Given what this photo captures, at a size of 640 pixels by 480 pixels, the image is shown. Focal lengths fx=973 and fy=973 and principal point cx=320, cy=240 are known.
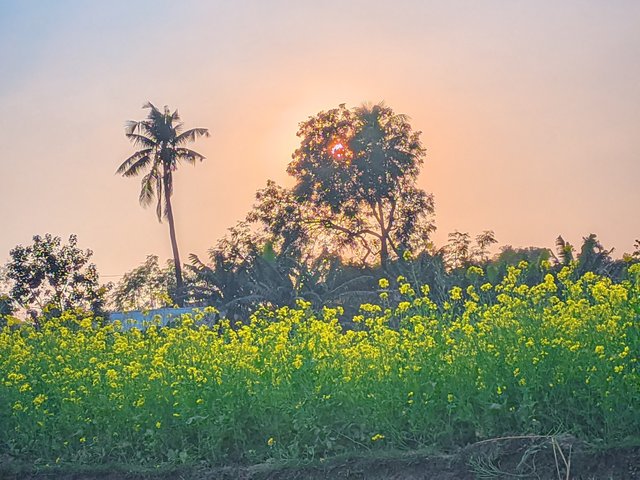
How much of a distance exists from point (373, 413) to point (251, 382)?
1.33 meters

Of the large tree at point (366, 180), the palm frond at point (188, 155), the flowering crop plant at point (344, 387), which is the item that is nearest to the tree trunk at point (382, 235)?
the large tree at point (366, 180)

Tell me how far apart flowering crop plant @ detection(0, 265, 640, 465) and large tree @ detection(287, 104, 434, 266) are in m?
29.2

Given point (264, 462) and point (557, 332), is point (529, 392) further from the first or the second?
point (264, 462)

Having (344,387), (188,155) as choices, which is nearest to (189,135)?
(188,155)

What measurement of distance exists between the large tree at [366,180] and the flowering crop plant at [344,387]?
29249mm

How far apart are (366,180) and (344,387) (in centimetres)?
3182

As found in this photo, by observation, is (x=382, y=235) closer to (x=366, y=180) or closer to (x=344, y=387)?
(x=366, y=180)

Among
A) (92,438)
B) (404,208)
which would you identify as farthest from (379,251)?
(92,438)

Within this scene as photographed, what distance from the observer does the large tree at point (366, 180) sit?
133 ft

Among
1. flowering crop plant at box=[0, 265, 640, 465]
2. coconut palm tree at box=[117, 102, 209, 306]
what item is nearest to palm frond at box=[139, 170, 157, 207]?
coconut palm tree at box=[117, 102, 209, 306]

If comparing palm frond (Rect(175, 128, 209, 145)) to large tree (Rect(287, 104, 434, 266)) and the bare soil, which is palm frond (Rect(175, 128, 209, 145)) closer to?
large tree (Rect(287, 104, 434, 266))

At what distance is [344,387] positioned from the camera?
28.7 ft

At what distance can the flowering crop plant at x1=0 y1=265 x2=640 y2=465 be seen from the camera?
7809 mm

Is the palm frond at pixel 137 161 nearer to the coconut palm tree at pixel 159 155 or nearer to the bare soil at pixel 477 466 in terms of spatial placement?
the coconut palm tree at pixel 159 155
